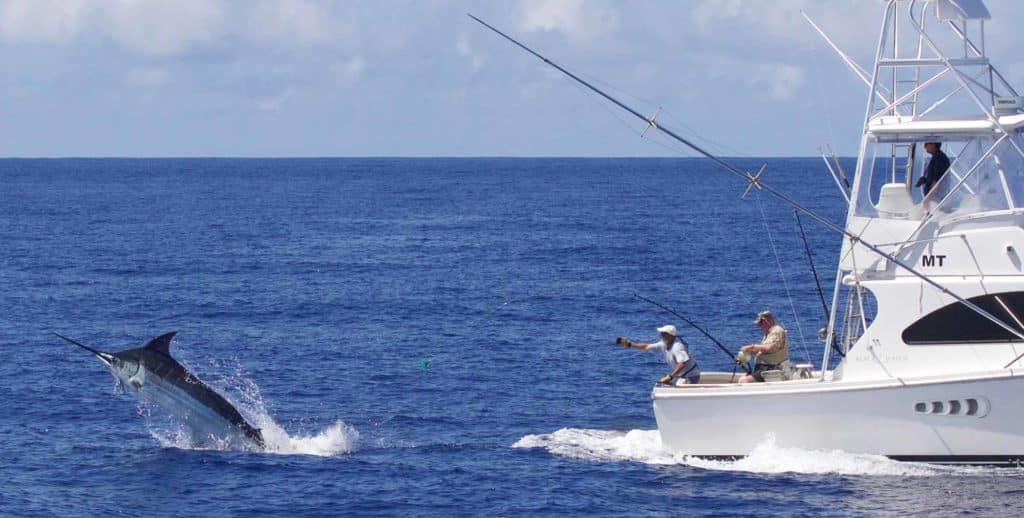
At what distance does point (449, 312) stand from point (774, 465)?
2299cm

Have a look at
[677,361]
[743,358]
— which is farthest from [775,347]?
[677,361]

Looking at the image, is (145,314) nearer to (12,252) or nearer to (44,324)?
(44,324)

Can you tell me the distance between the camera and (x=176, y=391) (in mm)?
25922

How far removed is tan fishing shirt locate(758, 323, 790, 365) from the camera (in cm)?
2423

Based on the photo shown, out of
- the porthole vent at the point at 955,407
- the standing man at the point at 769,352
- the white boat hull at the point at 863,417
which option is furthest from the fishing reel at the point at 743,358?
the porthole vent at the point at 955,407

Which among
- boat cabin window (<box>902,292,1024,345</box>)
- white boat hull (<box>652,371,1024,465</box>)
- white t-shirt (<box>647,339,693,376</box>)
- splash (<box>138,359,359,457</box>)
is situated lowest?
splash (<box>138,359,359,457</box>)

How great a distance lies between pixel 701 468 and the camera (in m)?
23.9

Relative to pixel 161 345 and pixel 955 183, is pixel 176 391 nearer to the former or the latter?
pixel 161 345

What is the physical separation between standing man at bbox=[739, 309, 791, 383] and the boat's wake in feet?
4.80

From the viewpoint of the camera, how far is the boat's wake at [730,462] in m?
22.7

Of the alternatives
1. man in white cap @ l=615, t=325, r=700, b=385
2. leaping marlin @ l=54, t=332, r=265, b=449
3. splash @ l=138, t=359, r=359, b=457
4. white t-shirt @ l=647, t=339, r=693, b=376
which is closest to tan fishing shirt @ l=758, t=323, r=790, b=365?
man in white cap @ l=615, t=325, r=700, b=385

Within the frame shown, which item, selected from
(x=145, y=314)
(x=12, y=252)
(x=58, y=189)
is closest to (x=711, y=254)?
(x=145, y=314)

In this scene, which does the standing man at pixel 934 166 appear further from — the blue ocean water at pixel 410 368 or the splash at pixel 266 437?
the splash at pixel 266 437

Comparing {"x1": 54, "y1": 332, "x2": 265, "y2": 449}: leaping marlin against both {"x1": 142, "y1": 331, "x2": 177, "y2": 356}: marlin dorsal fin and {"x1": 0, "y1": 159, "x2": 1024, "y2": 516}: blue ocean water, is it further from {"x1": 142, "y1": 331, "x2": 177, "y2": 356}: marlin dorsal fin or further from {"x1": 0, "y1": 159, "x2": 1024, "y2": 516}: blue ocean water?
{"x1": 0, "y1": 159, "x2": 1024, "y2": 516}: blue ocean water
